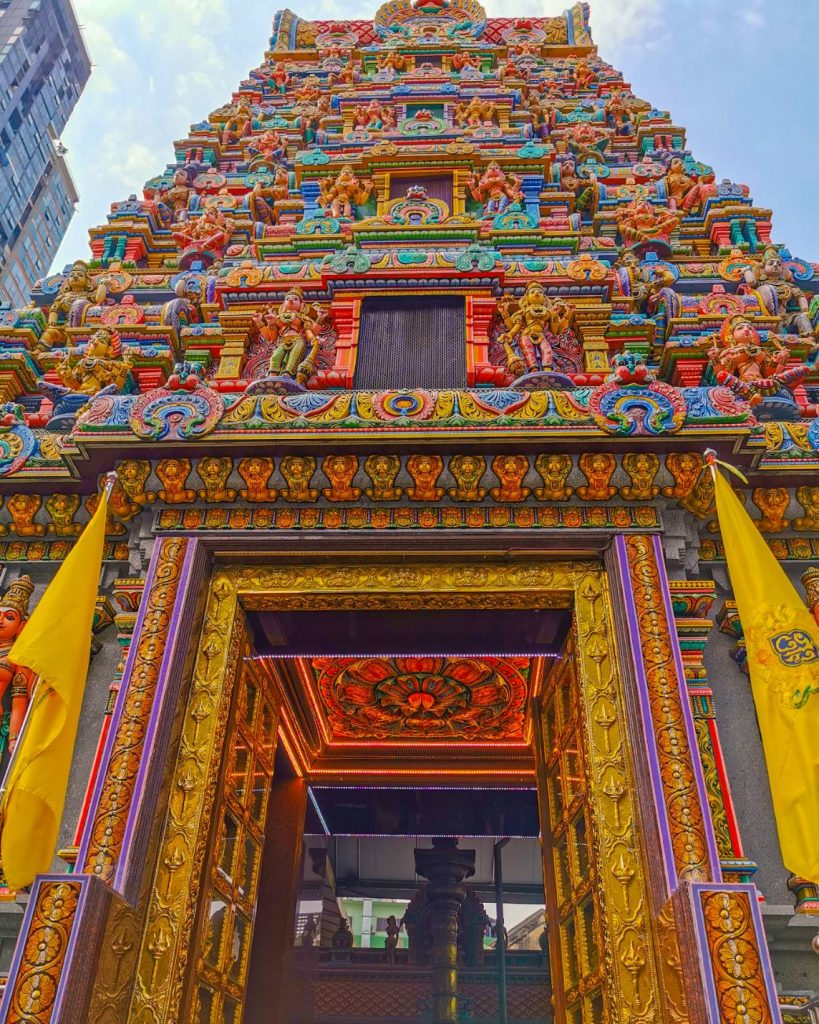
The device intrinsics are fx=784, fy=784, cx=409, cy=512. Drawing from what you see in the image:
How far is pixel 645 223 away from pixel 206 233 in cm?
566

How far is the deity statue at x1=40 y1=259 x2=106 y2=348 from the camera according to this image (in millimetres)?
9086

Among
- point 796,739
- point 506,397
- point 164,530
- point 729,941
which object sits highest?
point 506,397

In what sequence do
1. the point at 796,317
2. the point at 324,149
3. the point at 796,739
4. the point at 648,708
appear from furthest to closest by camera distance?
the point at 324,149 < the point at 796,317 < the point at 648,708 < the point at 796,739

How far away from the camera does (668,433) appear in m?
5.78

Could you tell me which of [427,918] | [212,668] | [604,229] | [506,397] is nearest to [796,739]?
[506,397]

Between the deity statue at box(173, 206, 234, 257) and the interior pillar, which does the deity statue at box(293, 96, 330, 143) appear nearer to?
the deity statue at box(173, 206, 234, 257)

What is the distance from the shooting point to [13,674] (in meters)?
5.98

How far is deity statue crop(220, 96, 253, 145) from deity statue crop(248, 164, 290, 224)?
91.0 inches

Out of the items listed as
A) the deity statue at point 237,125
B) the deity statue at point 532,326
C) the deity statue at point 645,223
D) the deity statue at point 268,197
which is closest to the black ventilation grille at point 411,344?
the deity statue at point 532,326

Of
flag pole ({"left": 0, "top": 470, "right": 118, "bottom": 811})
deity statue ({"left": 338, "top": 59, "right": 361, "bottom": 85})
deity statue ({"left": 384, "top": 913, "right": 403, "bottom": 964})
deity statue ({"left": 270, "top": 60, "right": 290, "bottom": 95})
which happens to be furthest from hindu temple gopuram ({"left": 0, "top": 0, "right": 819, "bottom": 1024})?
deity statue ({"left": 270, "top": 60, "right": 290, "bottom": 95})

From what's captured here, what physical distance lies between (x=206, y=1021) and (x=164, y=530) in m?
3.50

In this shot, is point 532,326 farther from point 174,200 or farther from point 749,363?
point 174,200

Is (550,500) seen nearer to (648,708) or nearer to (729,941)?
(648,708)

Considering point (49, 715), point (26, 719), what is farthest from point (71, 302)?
point (49, 715)
